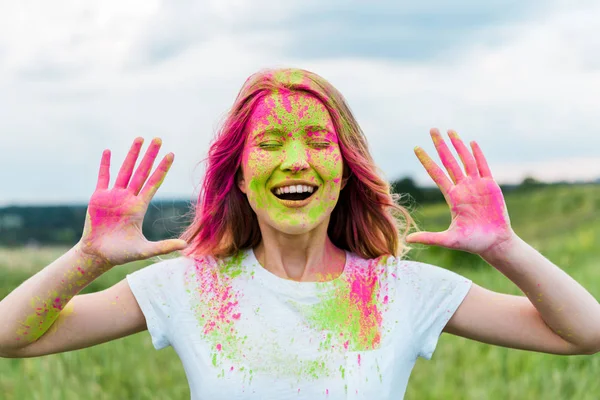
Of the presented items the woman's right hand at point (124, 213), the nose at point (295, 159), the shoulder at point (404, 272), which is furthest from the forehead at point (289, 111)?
the shoulder at point (404, 272)

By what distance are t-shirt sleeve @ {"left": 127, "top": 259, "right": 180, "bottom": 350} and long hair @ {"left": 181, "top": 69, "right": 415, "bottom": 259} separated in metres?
0.22

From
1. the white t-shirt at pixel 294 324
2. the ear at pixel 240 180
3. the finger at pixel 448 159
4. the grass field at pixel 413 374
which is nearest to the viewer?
the white t-shirt at pixel 294 324

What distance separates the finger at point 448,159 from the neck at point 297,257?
0.61m

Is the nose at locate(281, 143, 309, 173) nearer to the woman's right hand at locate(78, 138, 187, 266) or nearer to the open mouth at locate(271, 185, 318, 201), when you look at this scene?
the open mouth at locate(271, 185, 318, 201)

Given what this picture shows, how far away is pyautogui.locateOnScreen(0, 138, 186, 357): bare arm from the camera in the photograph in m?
2.87

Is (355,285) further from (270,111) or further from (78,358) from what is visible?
(78,358)

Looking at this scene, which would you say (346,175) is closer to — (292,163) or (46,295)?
(292,163)

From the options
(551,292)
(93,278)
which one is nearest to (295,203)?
(93,278)

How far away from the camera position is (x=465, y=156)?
9.48 ft

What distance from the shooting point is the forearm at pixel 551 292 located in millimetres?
2832

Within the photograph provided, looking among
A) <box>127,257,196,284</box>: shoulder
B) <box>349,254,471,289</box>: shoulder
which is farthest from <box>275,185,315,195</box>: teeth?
<box>127,257,196,284</box>: shoulder

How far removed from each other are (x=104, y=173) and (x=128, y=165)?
0.36ft

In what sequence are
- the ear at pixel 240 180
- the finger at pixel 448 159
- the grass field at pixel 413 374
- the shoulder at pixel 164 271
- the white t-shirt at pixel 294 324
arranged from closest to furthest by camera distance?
the white t-shirt at pixel 294 324
the finger at pixel 448 159
the shoulder at pixel 164 271
the ear at pixel 240 180
the grass field at pixel 413 374

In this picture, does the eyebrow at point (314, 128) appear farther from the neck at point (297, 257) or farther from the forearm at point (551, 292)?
the forearm at point (551, 292)
